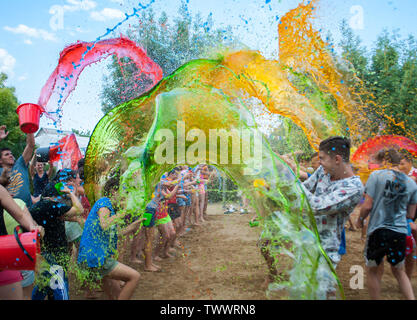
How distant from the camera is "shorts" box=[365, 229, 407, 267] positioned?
265 centimetres

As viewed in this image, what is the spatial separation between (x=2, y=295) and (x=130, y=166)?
133cm

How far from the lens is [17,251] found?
1913 millimetres

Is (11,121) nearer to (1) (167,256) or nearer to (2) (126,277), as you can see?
(1) (167,256)

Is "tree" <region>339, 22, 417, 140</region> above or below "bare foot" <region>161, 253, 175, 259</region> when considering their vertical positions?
above

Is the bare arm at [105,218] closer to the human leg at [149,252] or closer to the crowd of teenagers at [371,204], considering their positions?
the crowd of teenagers at [371,204]

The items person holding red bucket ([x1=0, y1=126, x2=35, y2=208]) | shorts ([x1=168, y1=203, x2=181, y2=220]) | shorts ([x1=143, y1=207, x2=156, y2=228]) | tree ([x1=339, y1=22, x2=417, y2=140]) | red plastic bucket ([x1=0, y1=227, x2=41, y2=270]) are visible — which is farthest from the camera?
tree ([x1=339, y1=22, x2=417, y2=140])

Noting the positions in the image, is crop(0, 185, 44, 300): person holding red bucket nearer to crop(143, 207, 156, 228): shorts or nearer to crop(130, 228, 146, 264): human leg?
crop(143, 207, 156, 228): shorts

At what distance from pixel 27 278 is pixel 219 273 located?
2.60 m

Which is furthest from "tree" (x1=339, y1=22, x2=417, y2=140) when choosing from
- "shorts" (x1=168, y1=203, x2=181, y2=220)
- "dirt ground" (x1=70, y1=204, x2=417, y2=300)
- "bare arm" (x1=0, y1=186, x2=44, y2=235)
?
"bare arm" (x1=0, y1=186, x2=44, y2=235)

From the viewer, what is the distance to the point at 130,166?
241 centimetres

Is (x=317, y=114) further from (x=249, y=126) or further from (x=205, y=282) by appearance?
(x=205, y=282)

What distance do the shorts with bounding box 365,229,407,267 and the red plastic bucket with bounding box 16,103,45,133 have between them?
377 centimetres

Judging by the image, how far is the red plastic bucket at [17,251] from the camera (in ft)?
6.28
